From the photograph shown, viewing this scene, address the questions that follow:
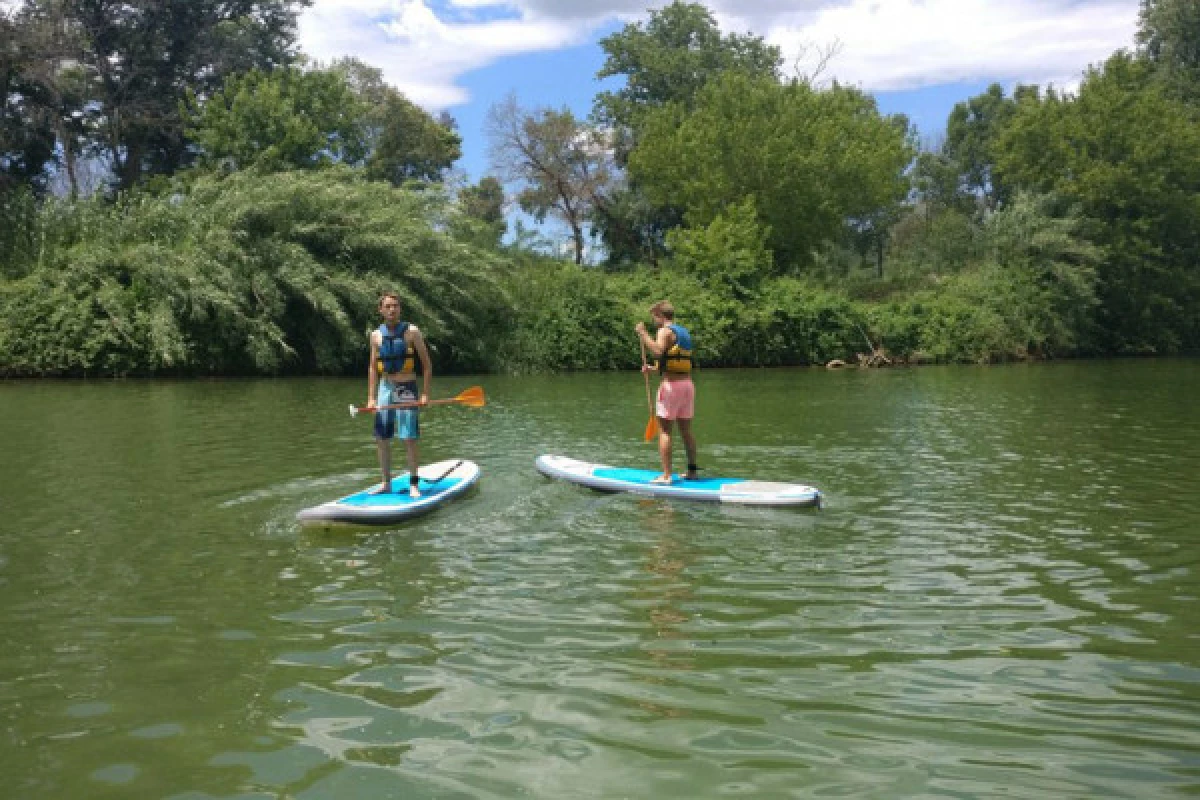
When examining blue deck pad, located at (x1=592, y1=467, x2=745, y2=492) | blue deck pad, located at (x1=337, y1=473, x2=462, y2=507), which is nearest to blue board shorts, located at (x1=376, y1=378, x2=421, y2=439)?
blue deck pad, located at (x1=337, y1=473, x2=462, y2=507)

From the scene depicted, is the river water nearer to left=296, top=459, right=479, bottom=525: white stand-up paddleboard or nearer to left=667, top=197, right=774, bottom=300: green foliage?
left=296, top=459, right=479, bottom=525: white stand-up paddleboard

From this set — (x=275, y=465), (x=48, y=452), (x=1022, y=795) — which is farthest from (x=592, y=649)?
(x=48, y=452)

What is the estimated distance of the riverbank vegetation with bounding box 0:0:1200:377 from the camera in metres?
28.9

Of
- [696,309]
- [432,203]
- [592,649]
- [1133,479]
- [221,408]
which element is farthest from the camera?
[696,309]

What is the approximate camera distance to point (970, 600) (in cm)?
661

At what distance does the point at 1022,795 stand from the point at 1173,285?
50918mm

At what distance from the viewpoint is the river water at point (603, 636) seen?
13.8 feet

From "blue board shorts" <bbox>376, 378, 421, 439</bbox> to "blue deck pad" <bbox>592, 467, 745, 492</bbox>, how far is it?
227cm

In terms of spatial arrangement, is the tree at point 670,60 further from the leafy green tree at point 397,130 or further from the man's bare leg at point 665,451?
the man's bare leg at point 665,451

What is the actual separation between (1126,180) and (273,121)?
36727mm

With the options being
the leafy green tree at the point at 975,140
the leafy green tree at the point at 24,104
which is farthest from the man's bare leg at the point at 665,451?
the leafy green tree at the point at 975,140

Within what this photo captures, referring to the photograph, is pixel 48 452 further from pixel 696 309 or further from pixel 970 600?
pixel 696 309

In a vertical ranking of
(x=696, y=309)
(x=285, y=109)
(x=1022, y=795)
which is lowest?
(x=1022, y=795)

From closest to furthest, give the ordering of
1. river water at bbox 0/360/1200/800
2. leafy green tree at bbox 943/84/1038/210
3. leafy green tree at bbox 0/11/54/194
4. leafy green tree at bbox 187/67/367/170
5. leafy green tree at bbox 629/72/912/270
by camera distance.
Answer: river water at bbox 0/360/1200/800 → leafy green tree at bbox 0/11/54/194 → leafy green tree at bbox 187/67/367/170 → leafy green tree at bbox 629/72/912/270 → leafy green tree at bbox 943/84/1038/210
